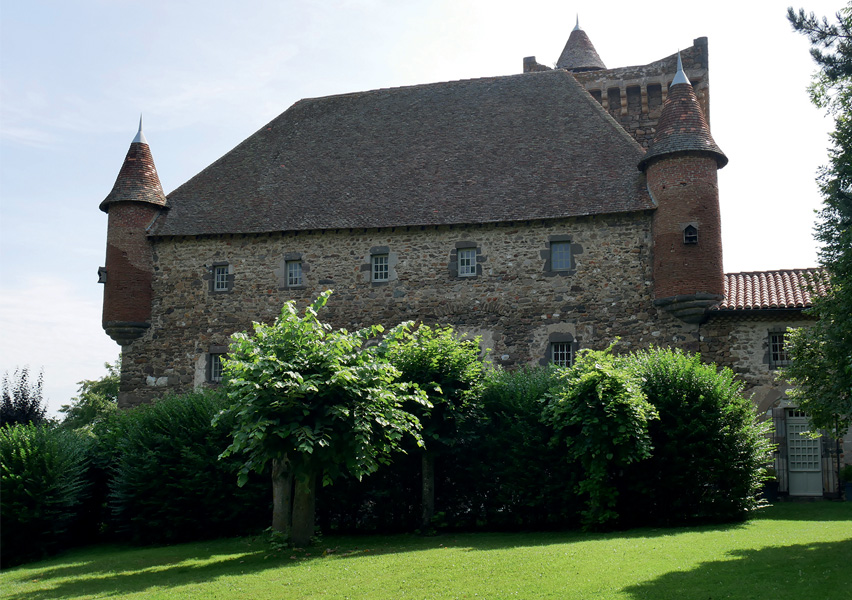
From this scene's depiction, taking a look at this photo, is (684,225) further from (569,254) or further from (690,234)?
(569,254)

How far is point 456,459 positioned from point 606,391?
12.1 feet

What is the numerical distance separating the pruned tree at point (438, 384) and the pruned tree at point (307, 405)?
190cm

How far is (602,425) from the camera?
1520 cm

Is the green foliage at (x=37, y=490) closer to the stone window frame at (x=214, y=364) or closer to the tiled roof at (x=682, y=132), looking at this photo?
the stone window frame at (x=214, y=364)

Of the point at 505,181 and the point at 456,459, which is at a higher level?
the point at 505,181

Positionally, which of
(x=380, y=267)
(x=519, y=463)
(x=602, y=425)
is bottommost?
(x=519, y=463)

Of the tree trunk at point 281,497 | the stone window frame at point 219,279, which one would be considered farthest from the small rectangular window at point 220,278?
the tree trunk at point 281,497

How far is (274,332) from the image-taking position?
1471 centimetres

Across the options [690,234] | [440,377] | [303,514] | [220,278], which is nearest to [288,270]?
[220,278]

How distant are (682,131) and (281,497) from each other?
14.8 meters

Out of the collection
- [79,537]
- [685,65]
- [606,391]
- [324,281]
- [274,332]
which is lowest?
[79,537]

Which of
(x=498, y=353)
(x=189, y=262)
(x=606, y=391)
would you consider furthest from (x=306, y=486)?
(x=189, y=262)

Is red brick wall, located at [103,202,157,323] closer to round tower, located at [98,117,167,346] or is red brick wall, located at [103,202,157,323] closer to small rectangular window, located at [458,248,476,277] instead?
round tower, located at [98,117,167,346]

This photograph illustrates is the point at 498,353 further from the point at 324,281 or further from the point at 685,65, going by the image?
the point at 685,65
